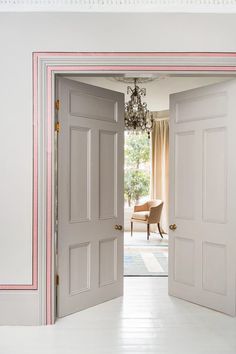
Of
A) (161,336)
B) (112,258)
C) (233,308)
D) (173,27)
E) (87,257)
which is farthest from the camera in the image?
(112,258)

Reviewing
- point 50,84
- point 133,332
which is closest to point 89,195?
point 50,84

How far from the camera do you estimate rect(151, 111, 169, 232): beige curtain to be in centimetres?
850

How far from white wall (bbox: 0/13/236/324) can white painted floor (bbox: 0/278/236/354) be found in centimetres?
31

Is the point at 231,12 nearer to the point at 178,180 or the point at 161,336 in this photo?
the point at 178,180

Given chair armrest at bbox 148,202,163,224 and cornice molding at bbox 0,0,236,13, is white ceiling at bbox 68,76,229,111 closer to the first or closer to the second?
cornice molding at bbox 0,0,236,13

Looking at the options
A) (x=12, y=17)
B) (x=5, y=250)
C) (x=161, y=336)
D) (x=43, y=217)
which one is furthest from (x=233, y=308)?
(x=12, y=17)

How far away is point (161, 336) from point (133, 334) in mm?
237

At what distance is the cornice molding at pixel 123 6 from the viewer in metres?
3.12

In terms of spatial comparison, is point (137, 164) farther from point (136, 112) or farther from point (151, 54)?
point (151, 54)

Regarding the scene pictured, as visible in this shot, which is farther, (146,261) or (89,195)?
(146,261)

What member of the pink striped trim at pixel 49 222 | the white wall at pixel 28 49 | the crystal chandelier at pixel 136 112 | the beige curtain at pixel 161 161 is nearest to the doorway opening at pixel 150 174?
the beige curtain at pixel 161 161

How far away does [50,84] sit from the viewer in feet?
10.4

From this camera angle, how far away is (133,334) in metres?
3.02

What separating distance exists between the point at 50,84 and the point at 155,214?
16.8 feet
